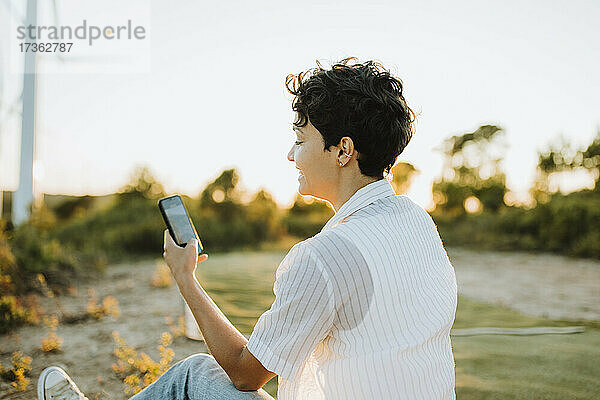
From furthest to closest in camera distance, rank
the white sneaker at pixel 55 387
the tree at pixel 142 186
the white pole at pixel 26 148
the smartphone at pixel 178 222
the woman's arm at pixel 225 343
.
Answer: the tree at pixel 142 186, the white pole at pixel 26 148, the white sneaker at pixel 55 387, the smartphone at pixel 178 222, the woman's arm at pixel 225 343

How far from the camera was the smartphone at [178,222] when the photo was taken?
147 centimetres

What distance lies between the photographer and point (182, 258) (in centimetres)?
136

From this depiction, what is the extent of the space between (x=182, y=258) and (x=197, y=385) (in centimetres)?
30

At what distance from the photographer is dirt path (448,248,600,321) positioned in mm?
4812

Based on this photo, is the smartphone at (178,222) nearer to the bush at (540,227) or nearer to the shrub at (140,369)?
the shrub at (140,369)

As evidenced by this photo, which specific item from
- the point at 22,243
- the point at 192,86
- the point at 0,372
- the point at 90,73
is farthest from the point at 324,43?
Answer: the point at 0,372

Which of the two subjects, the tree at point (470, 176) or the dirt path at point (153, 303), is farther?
the tree at point (470, 176)

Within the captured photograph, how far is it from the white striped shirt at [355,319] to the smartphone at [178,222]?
416mm

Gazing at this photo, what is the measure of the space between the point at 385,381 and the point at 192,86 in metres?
4.73

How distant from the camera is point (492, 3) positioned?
4898 mm

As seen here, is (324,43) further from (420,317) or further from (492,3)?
(420,317)

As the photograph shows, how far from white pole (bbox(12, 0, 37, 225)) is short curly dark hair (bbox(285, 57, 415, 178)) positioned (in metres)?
4.51

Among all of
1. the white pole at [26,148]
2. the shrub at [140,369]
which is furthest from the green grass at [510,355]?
the white pole at [26,148]

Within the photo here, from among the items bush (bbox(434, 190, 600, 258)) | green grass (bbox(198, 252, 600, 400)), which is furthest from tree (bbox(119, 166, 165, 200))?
bush (bbox(434, 190, 600, 258))
